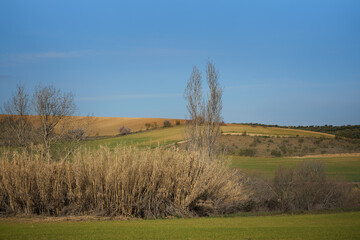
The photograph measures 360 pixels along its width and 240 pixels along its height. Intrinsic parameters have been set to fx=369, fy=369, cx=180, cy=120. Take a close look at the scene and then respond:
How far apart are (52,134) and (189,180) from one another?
12.2m

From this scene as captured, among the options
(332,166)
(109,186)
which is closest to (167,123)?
(332,166)

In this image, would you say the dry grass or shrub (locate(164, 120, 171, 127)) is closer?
the dry grass

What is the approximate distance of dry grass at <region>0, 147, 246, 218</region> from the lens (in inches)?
559

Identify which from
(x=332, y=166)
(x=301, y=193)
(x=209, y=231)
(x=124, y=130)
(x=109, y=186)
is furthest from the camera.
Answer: (x=124, y=130)

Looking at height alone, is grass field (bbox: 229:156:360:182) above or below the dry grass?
below

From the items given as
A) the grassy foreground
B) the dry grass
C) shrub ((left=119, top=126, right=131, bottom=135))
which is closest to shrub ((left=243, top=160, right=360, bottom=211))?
the dry grass

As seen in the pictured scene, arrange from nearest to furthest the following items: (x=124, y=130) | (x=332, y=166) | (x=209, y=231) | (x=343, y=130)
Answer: (x=209, y=231) → (x=332, y=166) → (x=124, y=130) → (x=343, y=130)

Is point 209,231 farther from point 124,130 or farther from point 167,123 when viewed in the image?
point 167,123

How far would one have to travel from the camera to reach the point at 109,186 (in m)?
14.3

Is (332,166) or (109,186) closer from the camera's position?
(109,186)

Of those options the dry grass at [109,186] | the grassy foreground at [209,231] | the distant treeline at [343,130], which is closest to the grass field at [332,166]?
the dry grass at [109,186]

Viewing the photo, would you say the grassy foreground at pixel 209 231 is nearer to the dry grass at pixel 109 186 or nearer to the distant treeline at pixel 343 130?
the dry grass at pixel 109 186

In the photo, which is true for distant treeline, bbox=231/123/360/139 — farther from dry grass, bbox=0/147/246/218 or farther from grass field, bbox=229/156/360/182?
dry grass, bbox=0/147/246/218

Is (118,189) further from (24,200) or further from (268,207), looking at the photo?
(268,207)
